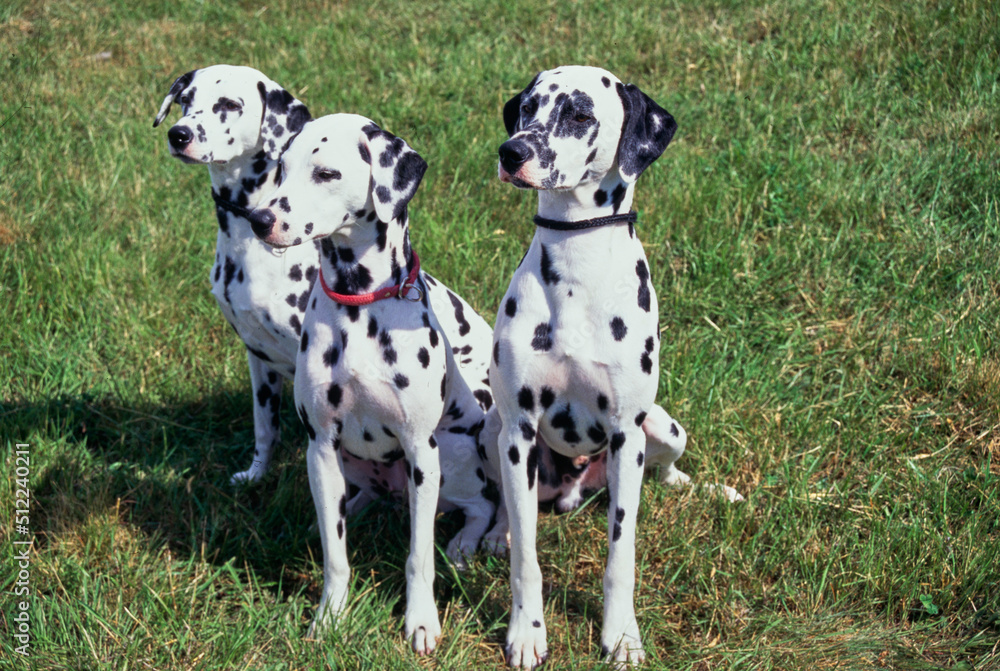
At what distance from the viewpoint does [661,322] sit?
18.1 ft

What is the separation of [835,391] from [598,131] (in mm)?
2703

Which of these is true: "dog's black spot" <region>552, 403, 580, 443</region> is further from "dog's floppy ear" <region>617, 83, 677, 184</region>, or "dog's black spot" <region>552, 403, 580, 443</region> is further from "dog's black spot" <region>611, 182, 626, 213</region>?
"dog's floppy ear" <region>617, 83, 677, 184</region>

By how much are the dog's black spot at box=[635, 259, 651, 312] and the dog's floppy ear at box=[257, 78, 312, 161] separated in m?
1.67

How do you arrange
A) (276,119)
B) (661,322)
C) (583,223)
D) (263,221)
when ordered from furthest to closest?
(661,322) → (276,119) → (583,223) → (263,221)

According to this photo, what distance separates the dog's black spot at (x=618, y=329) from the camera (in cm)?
327

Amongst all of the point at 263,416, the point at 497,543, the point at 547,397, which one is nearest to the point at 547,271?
the point at 547,397

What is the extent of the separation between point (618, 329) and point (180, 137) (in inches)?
79.5

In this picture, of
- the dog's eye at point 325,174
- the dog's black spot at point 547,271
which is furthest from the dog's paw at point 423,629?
the dog's eye at point 325,174

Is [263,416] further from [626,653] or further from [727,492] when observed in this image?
[727,492]

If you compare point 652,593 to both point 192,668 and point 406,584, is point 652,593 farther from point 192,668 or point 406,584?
point 192,668

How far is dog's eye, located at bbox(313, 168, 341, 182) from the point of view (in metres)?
3.21

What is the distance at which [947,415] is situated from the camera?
478 centimetres

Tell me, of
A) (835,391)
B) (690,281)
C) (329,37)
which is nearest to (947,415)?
(835,391)

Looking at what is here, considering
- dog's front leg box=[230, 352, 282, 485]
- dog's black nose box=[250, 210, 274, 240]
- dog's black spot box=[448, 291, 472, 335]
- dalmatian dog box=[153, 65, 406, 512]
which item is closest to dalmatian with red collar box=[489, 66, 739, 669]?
dog's black spot box=[448, 291, 472, 335]
